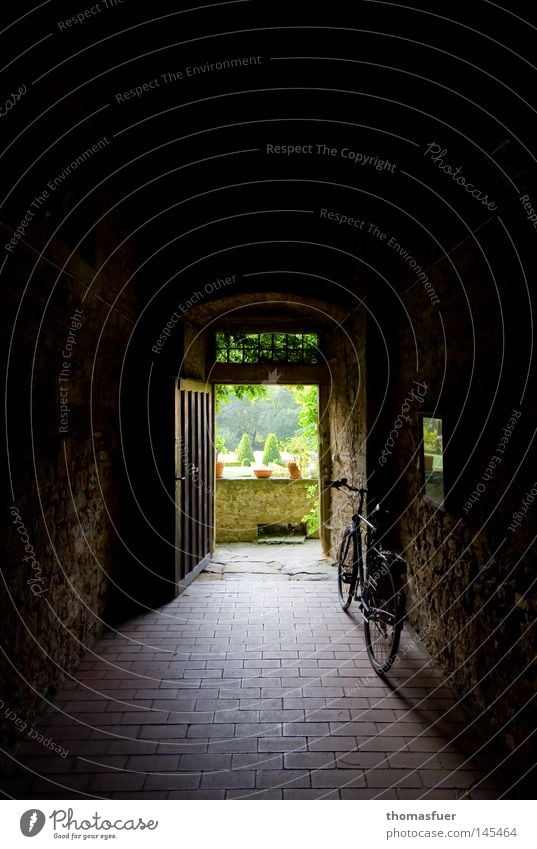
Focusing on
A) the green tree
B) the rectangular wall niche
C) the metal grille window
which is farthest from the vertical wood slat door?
the green tree

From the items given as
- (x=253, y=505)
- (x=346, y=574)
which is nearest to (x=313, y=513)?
(x=253, y=505)

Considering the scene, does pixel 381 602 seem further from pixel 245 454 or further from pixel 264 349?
pixel 245 454

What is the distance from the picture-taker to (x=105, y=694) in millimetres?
3307

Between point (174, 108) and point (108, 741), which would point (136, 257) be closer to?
point (174, 108)

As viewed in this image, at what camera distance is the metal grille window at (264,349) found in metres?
7.07

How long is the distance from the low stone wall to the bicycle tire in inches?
215

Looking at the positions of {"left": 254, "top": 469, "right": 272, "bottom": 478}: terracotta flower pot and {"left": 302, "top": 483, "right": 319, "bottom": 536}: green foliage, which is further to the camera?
{"left": 254, "top": 469, "right": 272, "bottom": 478}: terracotta flower pot

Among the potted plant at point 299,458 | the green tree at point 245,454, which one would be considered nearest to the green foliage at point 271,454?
the green tree at point 245,454

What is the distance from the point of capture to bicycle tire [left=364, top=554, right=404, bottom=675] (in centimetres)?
331

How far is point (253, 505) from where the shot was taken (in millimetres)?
9484

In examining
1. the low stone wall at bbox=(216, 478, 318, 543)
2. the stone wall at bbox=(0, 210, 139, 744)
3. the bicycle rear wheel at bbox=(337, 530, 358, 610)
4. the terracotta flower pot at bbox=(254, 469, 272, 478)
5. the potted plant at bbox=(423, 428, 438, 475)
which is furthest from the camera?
the terracotta flower pot at bbox=(254, 469, 272, 478)

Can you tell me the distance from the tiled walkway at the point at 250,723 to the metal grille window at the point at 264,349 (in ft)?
12.4

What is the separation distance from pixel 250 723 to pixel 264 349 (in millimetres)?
5019

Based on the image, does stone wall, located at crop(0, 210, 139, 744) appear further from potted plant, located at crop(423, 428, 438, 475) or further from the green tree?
the green tree
